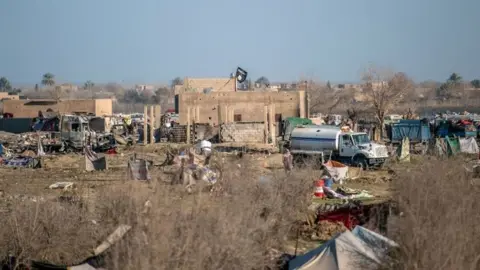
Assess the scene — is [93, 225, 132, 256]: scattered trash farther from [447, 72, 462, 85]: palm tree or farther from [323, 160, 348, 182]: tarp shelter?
[447, 72, 462, 85]: palm tree

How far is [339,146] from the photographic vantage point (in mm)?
34594

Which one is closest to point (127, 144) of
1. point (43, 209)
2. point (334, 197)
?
point (334, 197)

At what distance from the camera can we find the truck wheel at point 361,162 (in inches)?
1325

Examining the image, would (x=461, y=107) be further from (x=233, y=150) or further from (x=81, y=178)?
(x=81, y=178)

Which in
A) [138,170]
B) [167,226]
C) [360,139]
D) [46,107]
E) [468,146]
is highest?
[46,107]

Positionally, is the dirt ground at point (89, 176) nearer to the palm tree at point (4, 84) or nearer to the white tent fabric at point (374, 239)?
the white tent fabric at point (374, 239)

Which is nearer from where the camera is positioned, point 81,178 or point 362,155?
point 81,178

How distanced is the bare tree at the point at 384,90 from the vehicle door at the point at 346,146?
18.2 metres

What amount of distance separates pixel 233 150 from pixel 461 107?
79.6 metres

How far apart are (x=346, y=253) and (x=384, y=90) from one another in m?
44.9

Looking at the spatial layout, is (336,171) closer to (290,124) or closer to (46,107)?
(290,124)

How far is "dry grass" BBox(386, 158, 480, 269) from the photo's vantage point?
10.9 meters

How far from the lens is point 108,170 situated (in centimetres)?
3238

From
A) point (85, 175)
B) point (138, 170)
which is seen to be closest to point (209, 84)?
point (85, 175)
